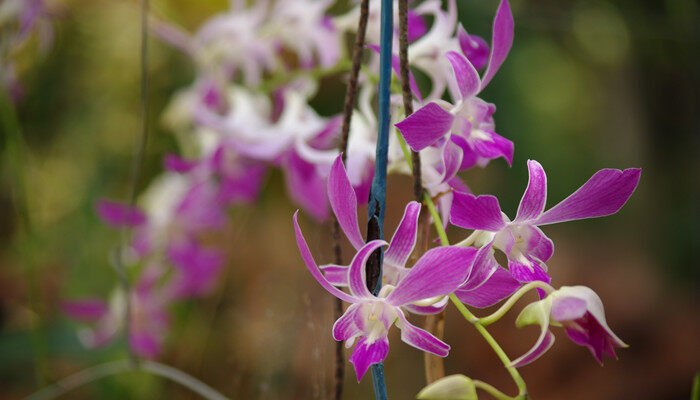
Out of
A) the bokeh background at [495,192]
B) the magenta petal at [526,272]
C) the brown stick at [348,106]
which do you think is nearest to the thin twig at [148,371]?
the brown stick at [348,106]

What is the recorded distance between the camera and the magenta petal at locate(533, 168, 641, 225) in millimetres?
180

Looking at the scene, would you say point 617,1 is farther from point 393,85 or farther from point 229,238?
point 393,85

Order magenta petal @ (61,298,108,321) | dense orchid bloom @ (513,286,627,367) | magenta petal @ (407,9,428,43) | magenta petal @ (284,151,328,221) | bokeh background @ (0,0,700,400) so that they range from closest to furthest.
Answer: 1. dense orchid bloom @ (513,286,627,367)
2. magenta petal @ (407,9,428,43)
3. magenta petal @ (284,151,328,221)
4. magenta petal @ (61,298,108,321)
5. bokeh background @ (0,0,700,400)

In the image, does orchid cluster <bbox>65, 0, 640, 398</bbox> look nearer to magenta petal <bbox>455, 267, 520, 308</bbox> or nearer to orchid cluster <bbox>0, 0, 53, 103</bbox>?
magenta petal <bbox>455, 267, 520, 308</bbox>

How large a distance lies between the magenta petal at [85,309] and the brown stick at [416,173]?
45cm

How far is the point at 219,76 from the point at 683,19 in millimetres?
501

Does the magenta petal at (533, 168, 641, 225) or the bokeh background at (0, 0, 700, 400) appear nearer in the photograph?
the magenta petal at (533, 168, 641, 225)

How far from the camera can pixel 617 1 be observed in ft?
3.67

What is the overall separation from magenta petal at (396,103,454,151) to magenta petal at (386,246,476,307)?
0.13 ft

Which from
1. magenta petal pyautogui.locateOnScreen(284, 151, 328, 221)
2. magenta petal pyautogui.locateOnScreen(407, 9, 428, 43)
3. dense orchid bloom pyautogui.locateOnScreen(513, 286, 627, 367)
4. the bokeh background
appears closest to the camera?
dense orchid bloom pyautogui.locateOnScreen(513, 286, 627, 367)

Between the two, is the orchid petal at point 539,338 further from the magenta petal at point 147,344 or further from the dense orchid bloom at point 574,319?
the magenta petal at point 147,344

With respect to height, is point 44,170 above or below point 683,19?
below

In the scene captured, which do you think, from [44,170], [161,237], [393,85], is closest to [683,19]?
[393,85]

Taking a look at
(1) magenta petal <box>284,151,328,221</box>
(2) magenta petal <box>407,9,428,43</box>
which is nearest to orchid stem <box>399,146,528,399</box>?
(2) magenta petal <box>407,9,428,43</box>
